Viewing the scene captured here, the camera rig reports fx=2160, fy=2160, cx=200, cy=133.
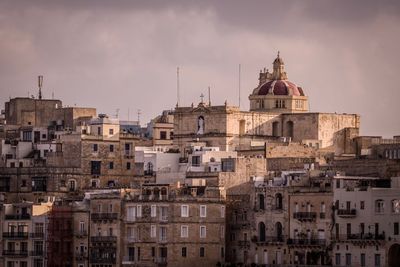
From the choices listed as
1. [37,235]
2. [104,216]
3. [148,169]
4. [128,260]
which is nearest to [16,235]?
[37,235]

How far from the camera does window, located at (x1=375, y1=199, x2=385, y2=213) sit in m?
116

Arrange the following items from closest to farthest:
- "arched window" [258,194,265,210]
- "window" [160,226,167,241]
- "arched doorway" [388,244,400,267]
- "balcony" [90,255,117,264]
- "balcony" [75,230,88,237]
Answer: "arched doorway" [388,244,400,267]
"arched window" [258,194,265,210]
"window" [160,226,167,241]
"balcony" [90,255,117,264]
"balcony" [75,230,88,237]

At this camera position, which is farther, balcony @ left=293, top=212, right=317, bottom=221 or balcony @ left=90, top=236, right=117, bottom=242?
balcony @ left=90, top=236, right=117, bottom=242

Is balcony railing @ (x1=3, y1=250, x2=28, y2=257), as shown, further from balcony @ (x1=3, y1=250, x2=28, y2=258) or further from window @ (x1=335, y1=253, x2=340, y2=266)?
window @ (x1=335, y1=253, x2=340, y2=266)

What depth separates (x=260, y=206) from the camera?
124 m

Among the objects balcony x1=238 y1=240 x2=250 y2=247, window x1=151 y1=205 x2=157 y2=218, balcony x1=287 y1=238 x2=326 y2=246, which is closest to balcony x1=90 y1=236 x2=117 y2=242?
window x1=151 y1=205 x2=157 y2=218

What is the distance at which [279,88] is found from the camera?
148625 mm

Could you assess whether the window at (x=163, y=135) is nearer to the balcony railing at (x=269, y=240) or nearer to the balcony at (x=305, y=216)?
the balcony railing at (x=269, y=240)

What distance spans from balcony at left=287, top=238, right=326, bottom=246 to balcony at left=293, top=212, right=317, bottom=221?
1.15 m

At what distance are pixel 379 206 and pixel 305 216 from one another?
5472mm

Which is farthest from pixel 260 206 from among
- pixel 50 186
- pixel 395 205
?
pixel 50 186

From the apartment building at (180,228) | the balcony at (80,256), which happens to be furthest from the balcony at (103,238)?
the apartment building at (180,228)

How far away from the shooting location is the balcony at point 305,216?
12006 centimetres

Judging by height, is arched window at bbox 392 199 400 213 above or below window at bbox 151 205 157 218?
above
